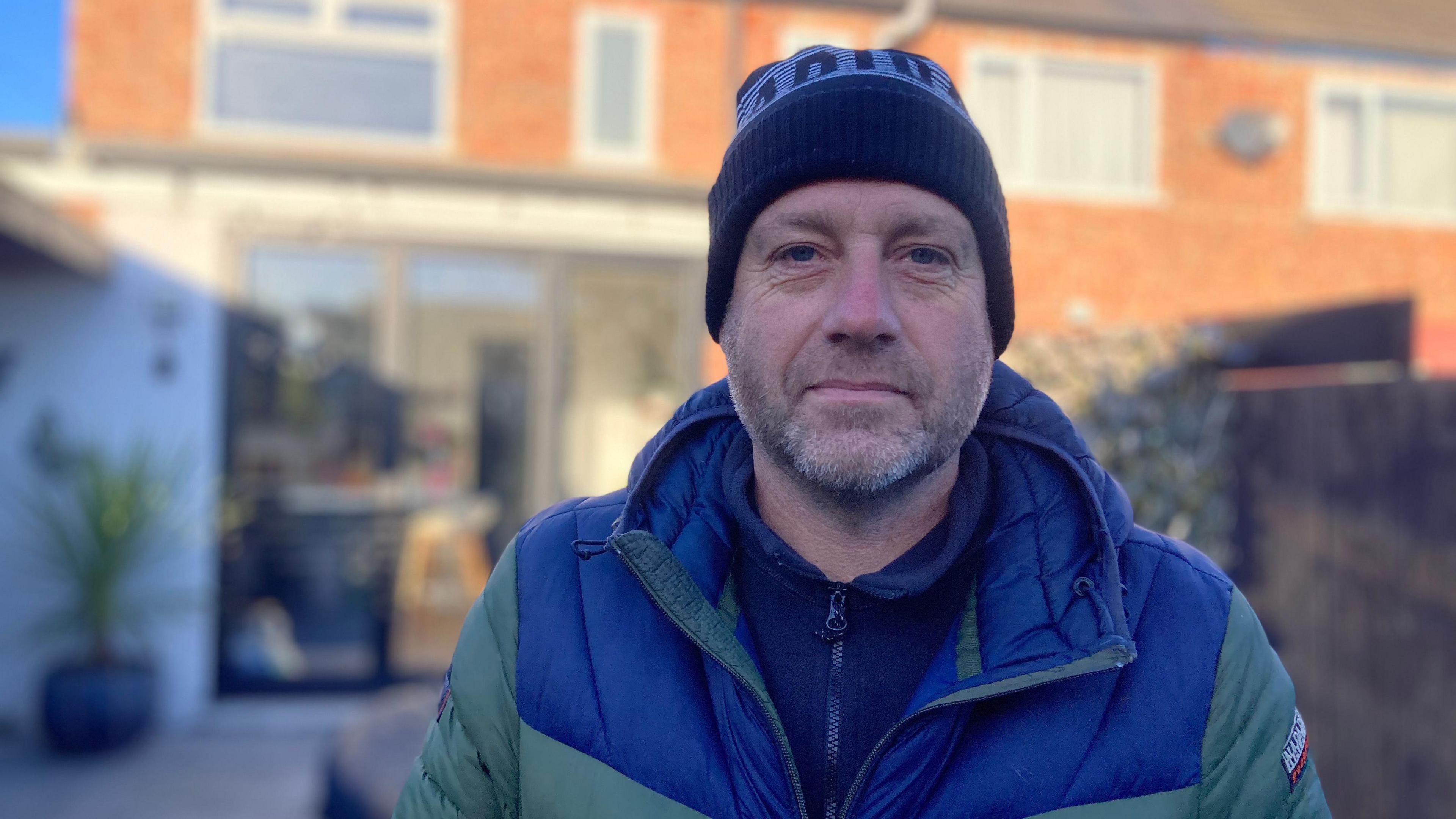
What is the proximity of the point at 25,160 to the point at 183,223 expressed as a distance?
1.06 meters

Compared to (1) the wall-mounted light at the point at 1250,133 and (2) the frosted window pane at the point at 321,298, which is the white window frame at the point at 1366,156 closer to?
(1) the wall-mounted light at the point at 1250,133

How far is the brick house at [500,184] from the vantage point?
6.62 m

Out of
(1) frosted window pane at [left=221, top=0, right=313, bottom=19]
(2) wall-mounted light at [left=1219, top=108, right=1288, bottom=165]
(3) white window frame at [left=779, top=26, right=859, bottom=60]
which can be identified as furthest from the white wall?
(2) wall-mounted light at [left=1219, top=108, right=1288, bottom=165]

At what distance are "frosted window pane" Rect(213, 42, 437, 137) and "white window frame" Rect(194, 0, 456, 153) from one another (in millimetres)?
37

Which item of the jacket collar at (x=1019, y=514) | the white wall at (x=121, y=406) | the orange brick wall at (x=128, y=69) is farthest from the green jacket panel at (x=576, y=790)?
the orange brick wall at (x=128, y=69)

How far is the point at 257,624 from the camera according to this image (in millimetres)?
6668

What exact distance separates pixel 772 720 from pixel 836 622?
0.53 ft

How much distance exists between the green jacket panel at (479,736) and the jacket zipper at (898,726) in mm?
449

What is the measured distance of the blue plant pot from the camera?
18.3 ft

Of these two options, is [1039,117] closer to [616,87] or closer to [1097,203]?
[1097,203]

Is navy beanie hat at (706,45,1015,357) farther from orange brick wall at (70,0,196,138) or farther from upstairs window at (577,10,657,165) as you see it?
orange brick wall at (70,0,196,138)

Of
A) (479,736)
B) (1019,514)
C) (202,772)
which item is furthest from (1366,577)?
(202,772)

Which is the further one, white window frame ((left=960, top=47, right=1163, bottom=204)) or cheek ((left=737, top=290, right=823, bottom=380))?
white window frame ((left=960, top=47, right=1163, bottom=204))

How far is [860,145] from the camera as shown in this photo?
1.44 m
